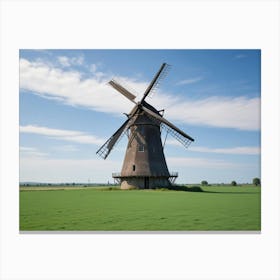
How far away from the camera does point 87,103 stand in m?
15.2

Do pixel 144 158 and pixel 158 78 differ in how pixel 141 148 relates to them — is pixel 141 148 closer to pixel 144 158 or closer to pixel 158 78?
pixel 144 158

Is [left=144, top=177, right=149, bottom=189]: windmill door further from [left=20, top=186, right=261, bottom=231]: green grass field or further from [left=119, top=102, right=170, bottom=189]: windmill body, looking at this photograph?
[left=20, top=186, right=261, bottom=231]: green grass field

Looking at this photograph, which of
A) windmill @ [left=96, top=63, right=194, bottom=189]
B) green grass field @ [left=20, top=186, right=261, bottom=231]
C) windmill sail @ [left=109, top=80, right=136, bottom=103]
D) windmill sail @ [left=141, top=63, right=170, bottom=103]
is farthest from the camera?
windmill @ [left=96, top=63, right=194, bottom=189]

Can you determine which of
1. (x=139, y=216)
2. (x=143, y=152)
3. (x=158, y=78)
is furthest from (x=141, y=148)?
(x=139, y=216)

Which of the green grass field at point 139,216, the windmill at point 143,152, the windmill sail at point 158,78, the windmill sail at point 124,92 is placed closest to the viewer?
the green grass field at point 139,216

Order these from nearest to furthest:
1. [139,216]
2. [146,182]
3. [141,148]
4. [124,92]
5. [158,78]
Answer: [139,216], [158,78], [124,92], [146,182], [141,148]

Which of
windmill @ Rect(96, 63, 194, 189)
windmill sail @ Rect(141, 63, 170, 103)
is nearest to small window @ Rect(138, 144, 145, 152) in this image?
windmill @ Rect(96, 63, 194, 189)

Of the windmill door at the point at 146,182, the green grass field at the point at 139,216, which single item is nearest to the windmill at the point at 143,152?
the windmill door at the point at 146,182

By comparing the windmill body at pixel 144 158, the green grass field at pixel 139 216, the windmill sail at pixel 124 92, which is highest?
the windmill sail at pixel 124 92

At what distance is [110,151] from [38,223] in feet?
39.5

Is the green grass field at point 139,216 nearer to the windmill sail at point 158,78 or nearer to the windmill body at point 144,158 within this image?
the windmill sail at point 158,78

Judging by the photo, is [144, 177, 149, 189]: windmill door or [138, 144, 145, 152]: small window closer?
[144, 177, 149, 189]: windmill door

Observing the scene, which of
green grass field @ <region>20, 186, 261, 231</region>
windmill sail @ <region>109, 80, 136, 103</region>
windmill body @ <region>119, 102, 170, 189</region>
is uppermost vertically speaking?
windmill sail @ <region>109, 80, 136, 103</region>

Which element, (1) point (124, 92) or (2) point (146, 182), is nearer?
(1) point (124, 92)
